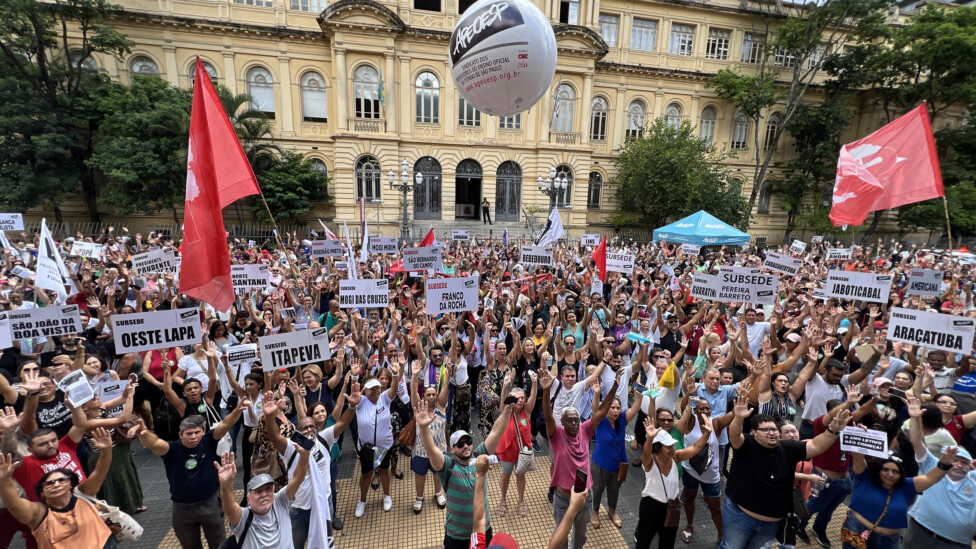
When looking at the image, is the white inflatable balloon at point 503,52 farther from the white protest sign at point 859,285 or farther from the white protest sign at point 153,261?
the white protest sign at point 153,261

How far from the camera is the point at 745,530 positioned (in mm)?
3662

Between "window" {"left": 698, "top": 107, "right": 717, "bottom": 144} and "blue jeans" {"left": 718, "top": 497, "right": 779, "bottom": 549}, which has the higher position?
"window" {"left": 698, "top": 107, "right": 717, "bottom": 144}

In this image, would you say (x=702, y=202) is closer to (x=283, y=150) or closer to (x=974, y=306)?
(x=974, y=306)

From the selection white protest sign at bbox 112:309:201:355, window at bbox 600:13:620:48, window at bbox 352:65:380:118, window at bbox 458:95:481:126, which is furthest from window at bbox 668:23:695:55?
white protest sign at bbox 112:309:201:355

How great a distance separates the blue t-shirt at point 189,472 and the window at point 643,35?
33.6m

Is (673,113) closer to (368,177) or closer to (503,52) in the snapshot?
(368,177)

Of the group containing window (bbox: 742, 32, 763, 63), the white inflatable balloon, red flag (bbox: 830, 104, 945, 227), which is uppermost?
window (bbox: 742, 32, 763, 63)

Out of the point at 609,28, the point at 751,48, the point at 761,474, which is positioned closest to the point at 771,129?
the point at 751,48

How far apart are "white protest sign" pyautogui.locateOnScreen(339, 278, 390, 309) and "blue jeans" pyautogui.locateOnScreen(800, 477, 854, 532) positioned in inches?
239

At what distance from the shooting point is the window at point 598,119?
96.8 ft

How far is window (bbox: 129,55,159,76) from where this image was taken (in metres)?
23.8

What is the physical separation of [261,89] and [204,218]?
25.8 metres

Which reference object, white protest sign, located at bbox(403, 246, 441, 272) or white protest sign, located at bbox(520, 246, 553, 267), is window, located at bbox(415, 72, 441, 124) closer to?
white protest sign, located at bbox(520, 246, 553, 267)

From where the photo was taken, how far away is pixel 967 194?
25109 millimetres
